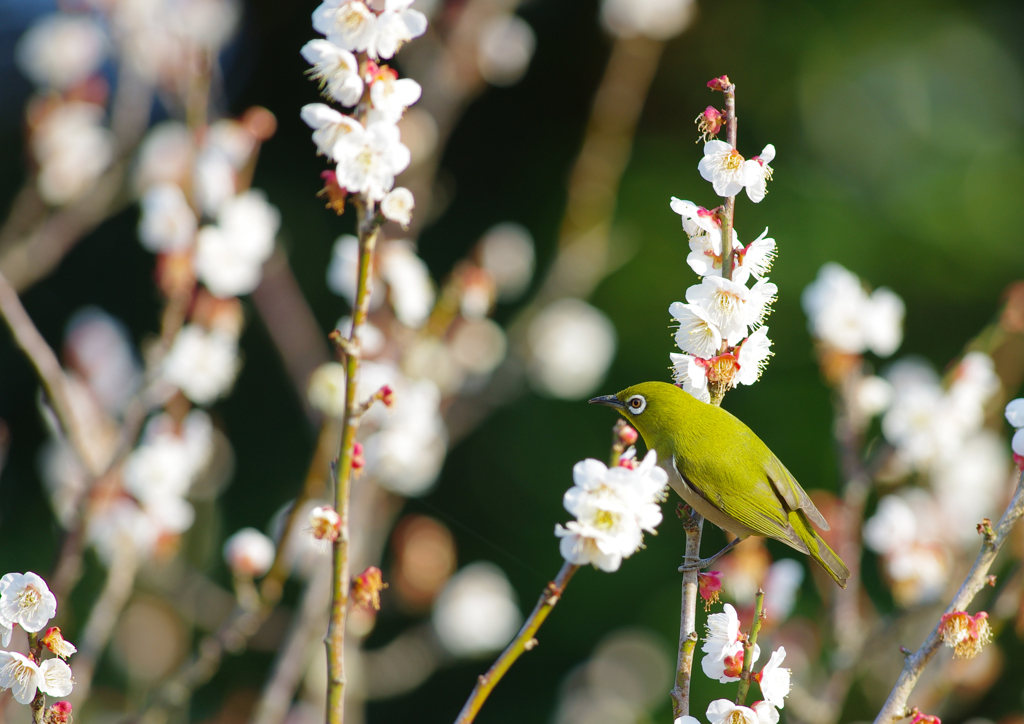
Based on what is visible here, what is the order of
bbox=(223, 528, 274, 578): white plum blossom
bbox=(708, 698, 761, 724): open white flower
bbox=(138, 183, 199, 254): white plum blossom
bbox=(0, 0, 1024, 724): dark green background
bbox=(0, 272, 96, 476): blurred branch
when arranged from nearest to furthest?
bbox=(708, 698, 761, 724): open white flower, bbox=(0, 272, 96, 476): blurred branch, bbox=(223, 528, 274, 578): white plum blossom, bbox=(138, 183, 199, 254): white plum blossom, bbox=(0, 0, 1024, 724): dark green background

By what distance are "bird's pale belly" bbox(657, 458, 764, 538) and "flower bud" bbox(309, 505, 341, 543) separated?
1.75ft

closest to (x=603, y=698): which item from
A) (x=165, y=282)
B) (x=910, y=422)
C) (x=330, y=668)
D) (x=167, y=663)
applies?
(x=167, y=663)

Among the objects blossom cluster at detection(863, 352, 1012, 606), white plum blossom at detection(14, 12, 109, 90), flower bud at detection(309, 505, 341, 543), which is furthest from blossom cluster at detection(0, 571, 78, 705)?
white plum blossom at detection(14, 12, 109, 90)

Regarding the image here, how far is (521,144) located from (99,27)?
2.95m

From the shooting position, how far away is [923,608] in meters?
1.87

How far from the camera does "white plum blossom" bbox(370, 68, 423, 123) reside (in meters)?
0.95

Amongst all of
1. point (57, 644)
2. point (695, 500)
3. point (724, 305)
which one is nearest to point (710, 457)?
point (695, 500)

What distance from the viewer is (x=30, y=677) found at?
897 mm

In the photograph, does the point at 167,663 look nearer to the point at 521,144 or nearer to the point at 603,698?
the point at 603,698

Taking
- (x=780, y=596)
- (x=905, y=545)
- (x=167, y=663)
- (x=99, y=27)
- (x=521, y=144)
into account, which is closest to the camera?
(x=780, y=596)

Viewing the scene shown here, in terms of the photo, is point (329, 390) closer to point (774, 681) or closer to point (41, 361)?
point (41, 361)

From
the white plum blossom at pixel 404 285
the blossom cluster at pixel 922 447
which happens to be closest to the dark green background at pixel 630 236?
the blossom cluster at pixel 922 447

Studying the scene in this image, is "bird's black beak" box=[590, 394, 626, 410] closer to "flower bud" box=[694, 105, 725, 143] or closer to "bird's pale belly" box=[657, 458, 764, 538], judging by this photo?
"bird's pale belly" box=[657, 458, 764, 538]

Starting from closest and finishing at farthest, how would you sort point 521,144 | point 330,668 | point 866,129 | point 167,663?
point 330,668 < point 167,663 < point 866,129 < point 521,144
